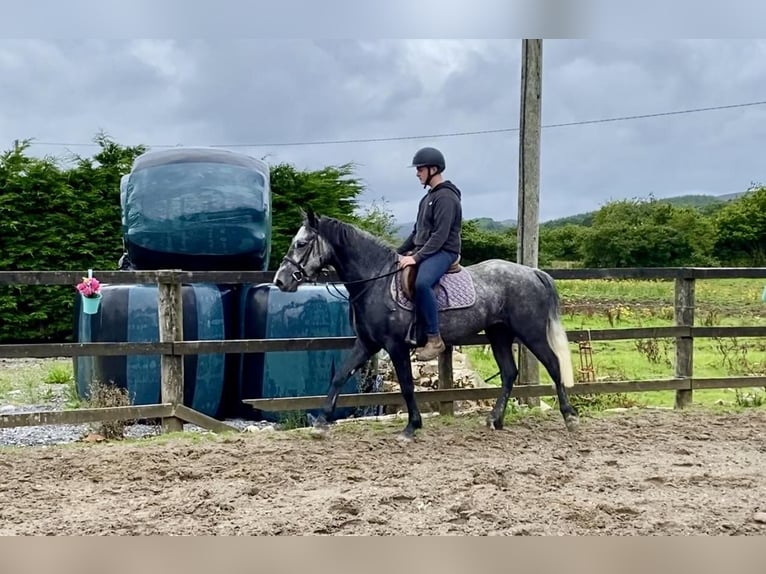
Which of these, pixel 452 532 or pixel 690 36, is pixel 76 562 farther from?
pixel 690 36

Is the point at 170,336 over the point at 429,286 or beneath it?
beneath

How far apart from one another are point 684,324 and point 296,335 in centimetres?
317

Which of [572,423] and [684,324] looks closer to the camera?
[572,423]

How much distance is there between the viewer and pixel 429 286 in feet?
15.3

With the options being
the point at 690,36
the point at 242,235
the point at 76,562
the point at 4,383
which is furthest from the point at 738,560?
the point at 4,383

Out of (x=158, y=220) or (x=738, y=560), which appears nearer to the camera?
(x=738, y=560)

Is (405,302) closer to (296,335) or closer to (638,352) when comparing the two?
(296,335)

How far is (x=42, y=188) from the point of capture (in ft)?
32.2

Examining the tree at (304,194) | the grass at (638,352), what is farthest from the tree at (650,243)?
the tree at (304,194)

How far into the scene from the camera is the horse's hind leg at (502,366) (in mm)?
5184

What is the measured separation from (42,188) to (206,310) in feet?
17.1

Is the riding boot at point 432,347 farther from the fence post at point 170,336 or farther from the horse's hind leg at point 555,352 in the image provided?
the fence post at point 170,336

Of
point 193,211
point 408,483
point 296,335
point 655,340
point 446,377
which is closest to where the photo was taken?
point 408,483

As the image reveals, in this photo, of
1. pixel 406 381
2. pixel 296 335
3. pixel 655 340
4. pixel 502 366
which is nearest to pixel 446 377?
pixel 502 366
